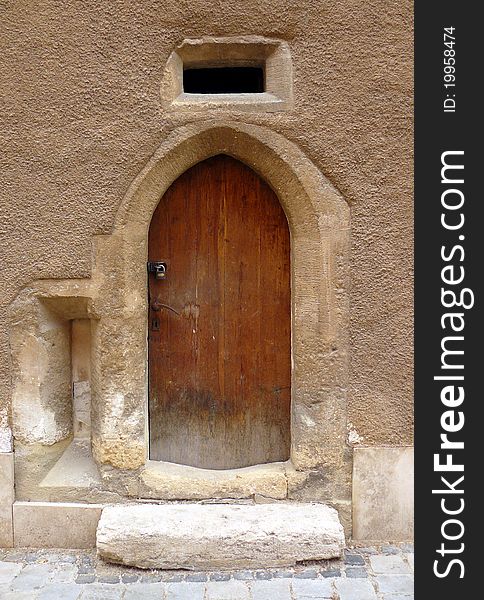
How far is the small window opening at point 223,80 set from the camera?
3545mm

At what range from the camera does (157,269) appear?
3465 millimetres

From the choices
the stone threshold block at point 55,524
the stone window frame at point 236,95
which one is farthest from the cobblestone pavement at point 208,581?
the stone window frame at point 236,95

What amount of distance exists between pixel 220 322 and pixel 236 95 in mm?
1293

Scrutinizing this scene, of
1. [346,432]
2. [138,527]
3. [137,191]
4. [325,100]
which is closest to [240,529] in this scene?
[138,527]

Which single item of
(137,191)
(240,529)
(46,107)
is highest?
(46,107)

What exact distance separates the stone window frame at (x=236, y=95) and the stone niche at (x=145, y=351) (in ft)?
0.42

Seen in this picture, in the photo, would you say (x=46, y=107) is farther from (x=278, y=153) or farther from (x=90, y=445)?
(x=90, y=445)

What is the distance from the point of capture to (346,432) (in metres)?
3.33

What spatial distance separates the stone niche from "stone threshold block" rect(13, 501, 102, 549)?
0.06 metres

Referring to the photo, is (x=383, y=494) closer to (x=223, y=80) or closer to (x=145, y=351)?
(x=145, y=351)

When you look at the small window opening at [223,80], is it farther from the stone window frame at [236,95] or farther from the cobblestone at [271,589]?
the cobblestone at [271,589]

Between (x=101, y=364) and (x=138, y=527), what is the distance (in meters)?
0.89

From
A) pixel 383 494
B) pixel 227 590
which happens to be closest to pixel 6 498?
pixel 227 590

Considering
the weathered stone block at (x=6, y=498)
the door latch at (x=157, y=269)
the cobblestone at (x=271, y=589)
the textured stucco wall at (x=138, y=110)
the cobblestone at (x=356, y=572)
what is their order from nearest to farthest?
the cobblestone at (x=271, y=589), the cobblestone at (x=356, y=572), the textured stucco wall at (x=138, y=110), the weathered stone block at (x=6, y=498), the door latch at (x=157, y=269)
